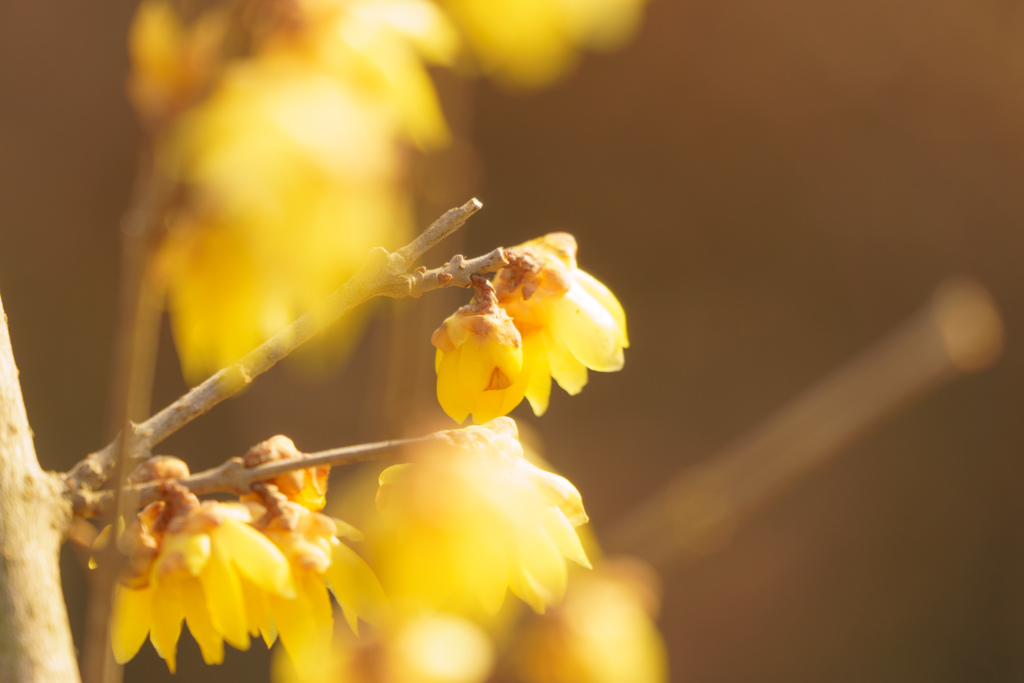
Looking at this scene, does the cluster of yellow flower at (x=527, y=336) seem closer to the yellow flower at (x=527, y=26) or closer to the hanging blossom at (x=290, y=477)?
the hanging blossom at (x=290, y=477)

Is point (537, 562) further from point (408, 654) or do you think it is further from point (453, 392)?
point (408, 654)

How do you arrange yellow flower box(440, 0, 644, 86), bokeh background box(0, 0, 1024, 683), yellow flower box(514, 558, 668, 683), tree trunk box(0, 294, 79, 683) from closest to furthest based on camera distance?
tree trunk box(0, 294, 79, 683) < yellow flower box(440, 0, 644, 86) < yellow flower box(514, 558, 668, 683) < bokeh background box(0, 0, 1024, 683)

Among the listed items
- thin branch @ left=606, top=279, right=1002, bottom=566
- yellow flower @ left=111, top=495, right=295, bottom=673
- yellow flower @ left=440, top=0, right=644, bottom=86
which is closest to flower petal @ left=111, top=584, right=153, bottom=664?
yellow flower @ left=111, top=495, right=295, bottom=673

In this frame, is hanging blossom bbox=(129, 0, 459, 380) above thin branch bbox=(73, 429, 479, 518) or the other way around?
above

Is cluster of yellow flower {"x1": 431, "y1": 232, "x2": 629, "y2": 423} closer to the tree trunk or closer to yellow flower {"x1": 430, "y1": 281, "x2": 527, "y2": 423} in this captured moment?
yellow flower {"x1": 430, "y1": 281, "x2": 527, "y2": 423}

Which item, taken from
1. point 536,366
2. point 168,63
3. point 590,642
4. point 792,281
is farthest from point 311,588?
point 792,281

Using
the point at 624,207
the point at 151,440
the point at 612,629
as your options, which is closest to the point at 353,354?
the point at 624,207

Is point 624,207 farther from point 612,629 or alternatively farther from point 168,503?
point 168,503
